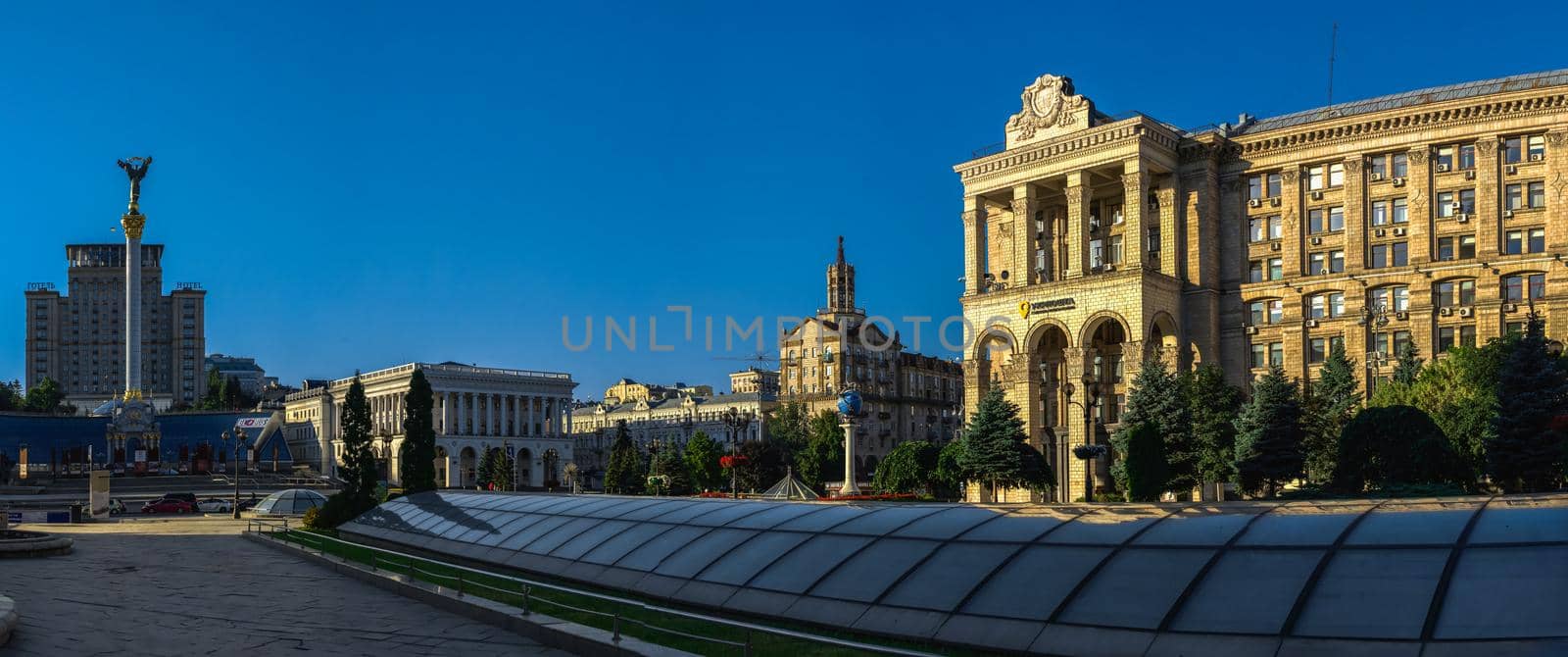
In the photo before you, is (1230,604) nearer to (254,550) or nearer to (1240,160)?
(254,550)

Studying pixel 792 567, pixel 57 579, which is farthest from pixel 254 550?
pixel 792 567

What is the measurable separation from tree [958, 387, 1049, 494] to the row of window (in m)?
14.1

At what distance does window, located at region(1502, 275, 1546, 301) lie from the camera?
162 feet

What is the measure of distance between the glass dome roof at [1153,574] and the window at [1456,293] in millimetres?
39486

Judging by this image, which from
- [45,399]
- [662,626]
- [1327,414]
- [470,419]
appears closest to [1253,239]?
[1327,414]

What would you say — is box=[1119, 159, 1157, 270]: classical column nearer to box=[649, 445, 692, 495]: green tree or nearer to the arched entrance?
box=[649, 445, 692, 495]: green tree

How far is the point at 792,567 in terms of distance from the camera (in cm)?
1886

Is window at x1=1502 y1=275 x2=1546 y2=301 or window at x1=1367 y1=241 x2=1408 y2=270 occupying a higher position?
window at x1=1367 y1=241 x2=1408 y2=270

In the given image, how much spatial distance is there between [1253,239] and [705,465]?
139 ft

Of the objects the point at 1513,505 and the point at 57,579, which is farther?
the point at 57,579

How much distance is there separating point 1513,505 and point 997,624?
6.25m

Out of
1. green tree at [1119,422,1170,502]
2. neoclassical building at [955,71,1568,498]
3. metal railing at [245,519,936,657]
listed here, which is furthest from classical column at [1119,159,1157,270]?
metal railing at [245,519,936,657]

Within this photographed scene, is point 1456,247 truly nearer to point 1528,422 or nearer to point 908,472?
point 1528,422

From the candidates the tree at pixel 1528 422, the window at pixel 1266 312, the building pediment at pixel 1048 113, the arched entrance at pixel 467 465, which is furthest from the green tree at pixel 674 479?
the arched entrance at pixel 467 465
